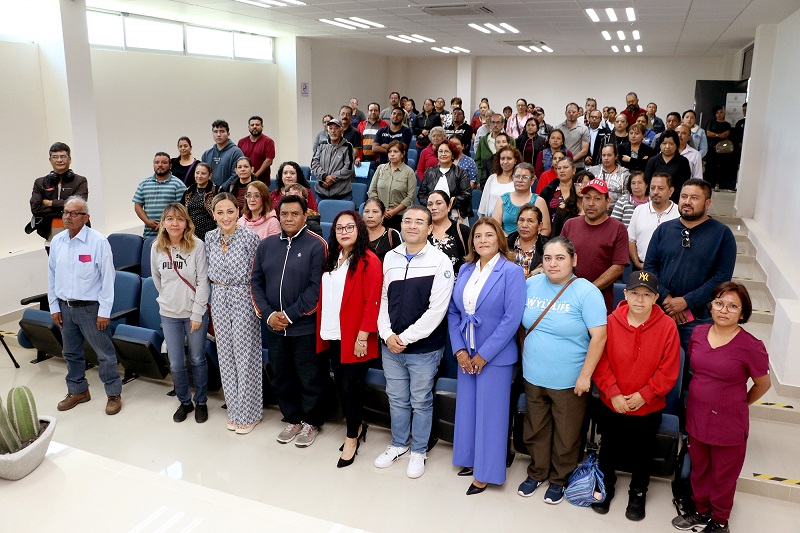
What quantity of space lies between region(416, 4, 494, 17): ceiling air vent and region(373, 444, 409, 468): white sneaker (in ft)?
19.9

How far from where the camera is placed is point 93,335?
4523 millimetres

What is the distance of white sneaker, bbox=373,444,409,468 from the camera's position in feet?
12.8

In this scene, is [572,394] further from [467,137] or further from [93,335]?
[467,137]

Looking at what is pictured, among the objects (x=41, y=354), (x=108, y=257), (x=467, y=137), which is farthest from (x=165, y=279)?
(x=467, y=137)

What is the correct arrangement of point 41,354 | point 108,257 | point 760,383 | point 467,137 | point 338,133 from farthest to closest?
point 467,137 < point 338,133 < point 41,354 < point 108,257 < point 760,383

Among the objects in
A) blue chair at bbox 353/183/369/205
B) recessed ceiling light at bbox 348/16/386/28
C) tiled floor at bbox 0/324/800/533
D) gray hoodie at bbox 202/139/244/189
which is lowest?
tiled floor at bbox 0/324/800/533

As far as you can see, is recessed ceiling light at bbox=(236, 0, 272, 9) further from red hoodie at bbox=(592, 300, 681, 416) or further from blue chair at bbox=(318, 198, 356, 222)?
red hoodie at bbox=(592, 300, 681, 416)

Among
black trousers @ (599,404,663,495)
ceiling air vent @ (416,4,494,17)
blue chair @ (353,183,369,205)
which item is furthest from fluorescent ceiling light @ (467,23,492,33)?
black trousers @ (599,404,663,495)

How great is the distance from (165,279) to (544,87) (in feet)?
48.9

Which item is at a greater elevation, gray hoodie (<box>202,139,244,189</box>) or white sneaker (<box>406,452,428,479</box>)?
gray hoodie (<box>202,139,244,189</box>)

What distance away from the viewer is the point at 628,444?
11.2 feet

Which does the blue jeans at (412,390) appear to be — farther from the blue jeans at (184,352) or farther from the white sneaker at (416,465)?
the blue jeans at (184,352)

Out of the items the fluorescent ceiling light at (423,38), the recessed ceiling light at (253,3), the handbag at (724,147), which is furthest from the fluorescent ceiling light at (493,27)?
the handbag at (724,147)

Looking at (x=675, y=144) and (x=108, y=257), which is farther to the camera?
(x=675, y=144)
